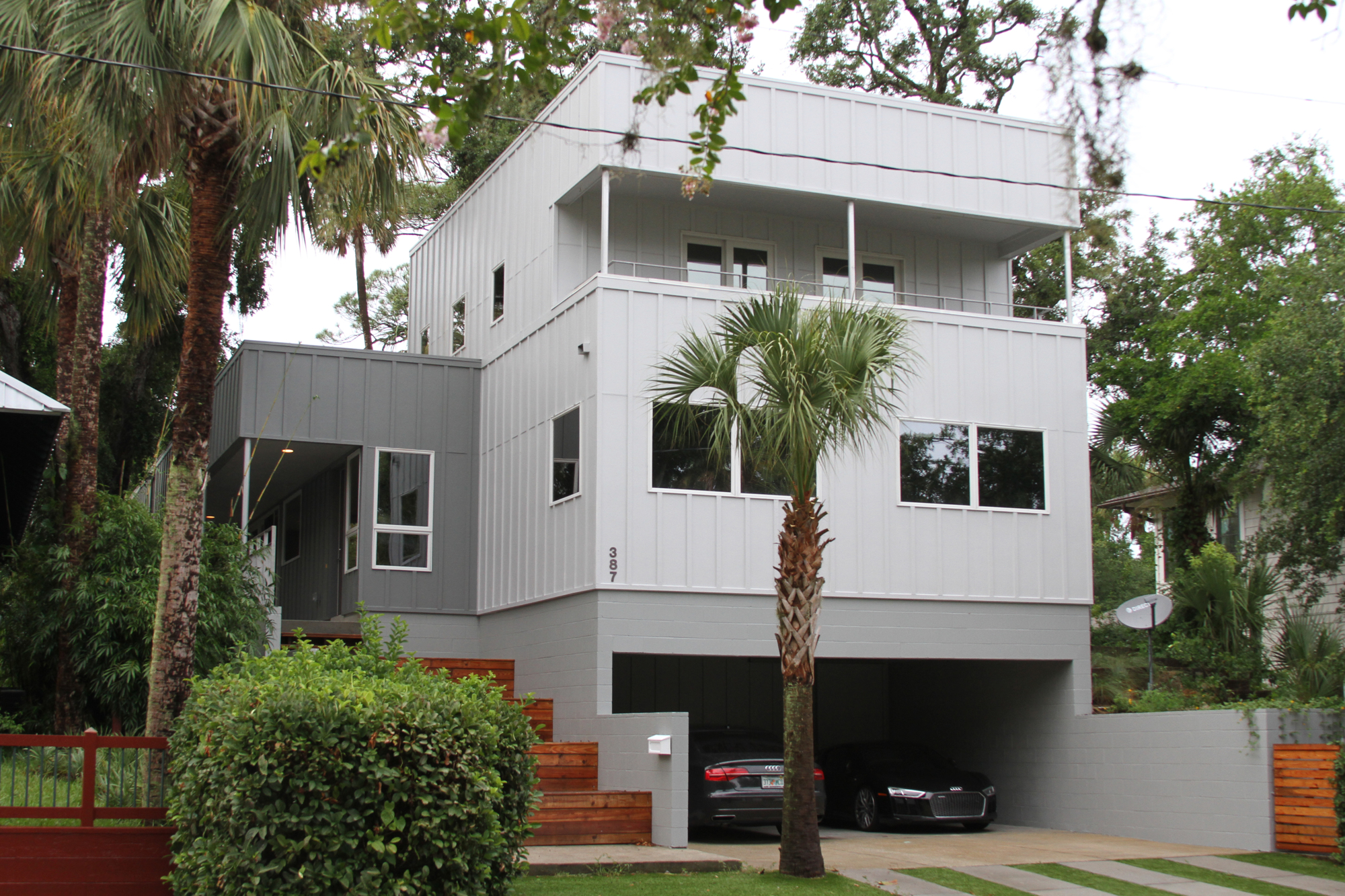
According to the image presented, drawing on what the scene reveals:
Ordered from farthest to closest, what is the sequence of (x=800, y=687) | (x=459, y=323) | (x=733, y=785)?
(x=459, y=323) → (x=733, y=785) → (x=800, y=687)

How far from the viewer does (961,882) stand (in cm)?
1143

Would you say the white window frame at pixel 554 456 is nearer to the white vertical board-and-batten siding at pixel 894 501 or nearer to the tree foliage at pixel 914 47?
the white vertical board-and-batten siding at pixel 894 501

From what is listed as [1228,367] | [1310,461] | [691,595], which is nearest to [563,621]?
[691,595]

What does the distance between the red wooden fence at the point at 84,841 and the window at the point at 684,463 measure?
22.8ft

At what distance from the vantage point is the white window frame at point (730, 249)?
58.0 feet

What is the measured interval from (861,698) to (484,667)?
21.2 feet

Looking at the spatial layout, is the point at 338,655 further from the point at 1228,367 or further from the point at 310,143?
the point at 1228,367

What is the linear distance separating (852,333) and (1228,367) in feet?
47.8

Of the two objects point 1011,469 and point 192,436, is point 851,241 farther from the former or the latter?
point 192,436

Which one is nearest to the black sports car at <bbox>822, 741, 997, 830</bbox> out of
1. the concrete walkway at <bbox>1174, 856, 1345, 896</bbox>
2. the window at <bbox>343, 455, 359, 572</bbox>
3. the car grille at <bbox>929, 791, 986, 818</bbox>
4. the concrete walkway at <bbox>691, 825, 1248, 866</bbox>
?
the car grille at <bbox>929, 791, 986, 818</bbox>

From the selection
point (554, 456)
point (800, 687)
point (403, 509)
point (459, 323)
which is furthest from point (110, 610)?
point (459, 323)

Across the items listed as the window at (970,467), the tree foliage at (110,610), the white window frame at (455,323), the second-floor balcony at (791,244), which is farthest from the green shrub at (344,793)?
the white window frame at (455,323)

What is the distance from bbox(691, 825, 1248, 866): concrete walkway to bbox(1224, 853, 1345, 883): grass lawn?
44cm

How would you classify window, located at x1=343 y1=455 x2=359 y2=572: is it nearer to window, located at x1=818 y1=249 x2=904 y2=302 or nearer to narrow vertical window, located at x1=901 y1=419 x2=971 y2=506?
window, located at x1=818 y1=249 x2=904 y2=302
